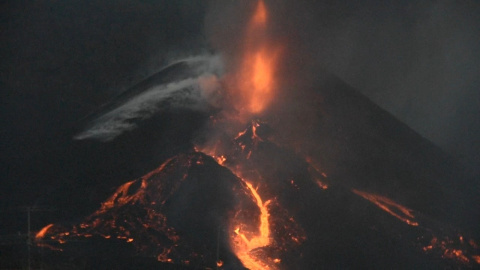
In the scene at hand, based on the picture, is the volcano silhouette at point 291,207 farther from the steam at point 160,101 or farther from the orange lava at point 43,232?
the steam at point 160,101

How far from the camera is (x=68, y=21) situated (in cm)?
2486

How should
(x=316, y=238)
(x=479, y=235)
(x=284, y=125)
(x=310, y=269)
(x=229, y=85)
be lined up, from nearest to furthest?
(x=310, y=269), (x=316, y=238), (x=479, y=235), (x=284, y=125), (x=229, y=85)

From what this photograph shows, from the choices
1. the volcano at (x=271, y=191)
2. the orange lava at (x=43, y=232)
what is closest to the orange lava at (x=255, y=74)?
the volcano at (x=271, y=191)

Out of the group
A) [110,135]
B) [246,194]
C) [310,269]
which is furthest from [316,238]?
[110,135]

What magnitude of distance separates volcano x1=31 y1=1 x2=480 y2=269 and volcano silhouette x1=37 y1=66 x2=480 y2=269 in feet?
0.13

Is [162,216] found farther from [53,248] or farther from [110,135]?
[110,135]

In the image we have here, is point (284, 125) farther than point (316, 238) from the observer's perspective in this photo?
Yes

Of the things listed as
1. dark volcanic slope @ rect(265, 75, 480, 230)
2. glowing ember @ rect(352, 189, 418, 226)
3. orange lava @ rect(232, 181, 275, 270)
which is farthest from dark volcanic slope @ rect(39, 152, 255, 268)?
glowing ember @ rect(352, 189, 418, 226)

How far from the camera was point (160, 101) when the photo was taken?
19.2 metres

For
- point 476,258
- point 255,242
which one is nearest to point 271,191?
point 255,242

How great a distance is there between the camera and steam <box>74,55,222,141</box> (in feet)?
57.8

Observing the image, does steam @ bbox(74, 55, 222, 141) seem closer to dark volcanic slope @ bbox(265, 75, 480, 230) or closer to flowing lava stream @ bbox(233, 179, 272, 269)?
dark volcanic slope @ bbox(265, 75, 480, 230)

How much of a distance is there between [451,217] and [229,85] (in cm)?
1080

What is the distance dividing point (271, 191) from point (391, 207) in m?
4.54
